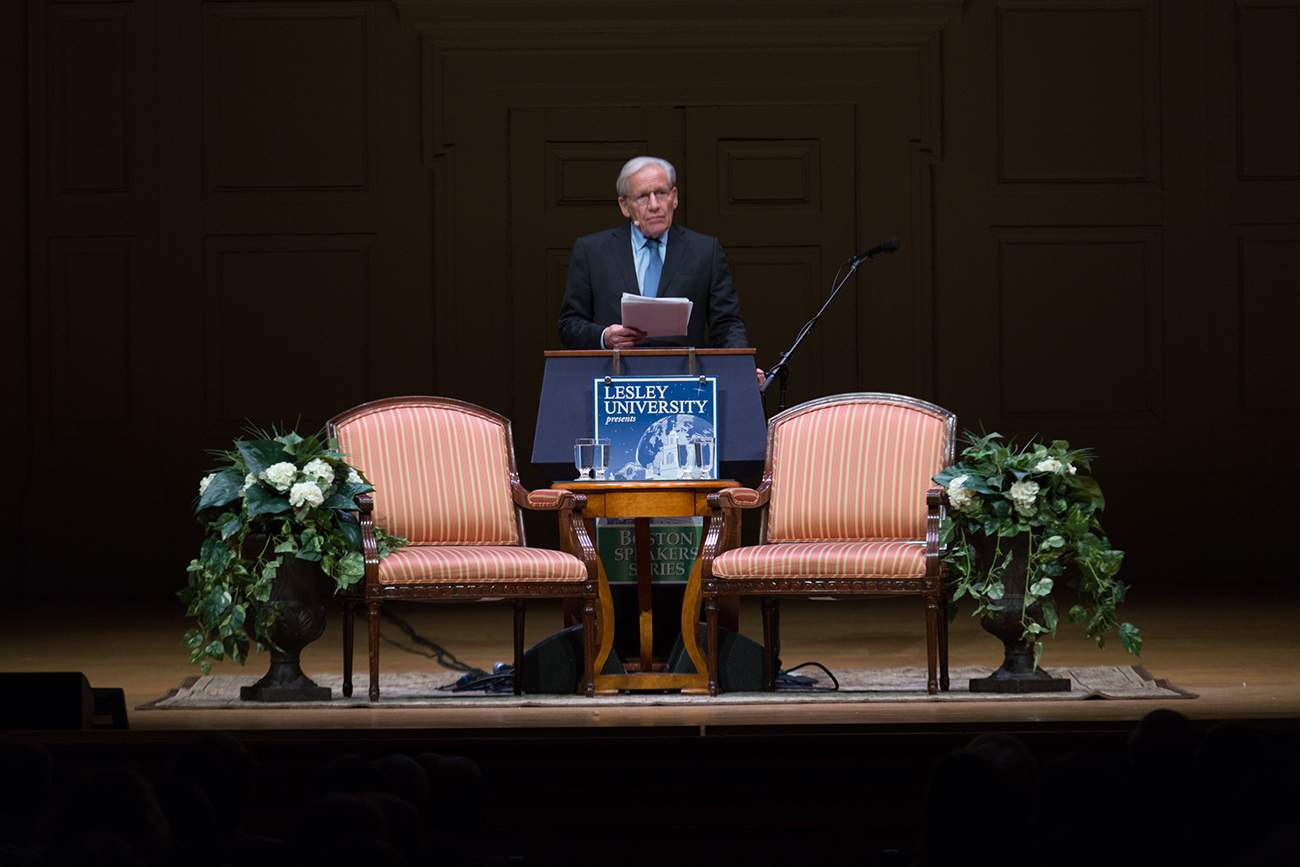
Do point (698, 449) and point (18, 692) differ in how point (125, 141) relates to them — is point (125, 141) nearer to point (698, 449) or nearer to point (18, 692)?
point (698, 449)

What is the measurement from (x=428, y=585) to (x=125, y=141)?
433 centimetres

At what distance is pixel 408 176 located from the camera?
23.3 ft

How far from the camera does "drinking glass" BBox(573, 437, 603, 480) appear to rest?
13.2 feet

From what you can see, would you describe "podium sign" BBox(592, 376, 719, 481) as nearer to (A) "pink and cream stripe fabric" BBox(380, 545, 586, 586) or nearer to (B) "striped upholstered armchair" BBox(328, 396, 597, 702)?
(B) "striped upholstered armchair" BBox(328, 396, 597, 702)

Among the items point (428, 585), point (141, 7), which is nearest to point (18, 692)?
point (428, 585)

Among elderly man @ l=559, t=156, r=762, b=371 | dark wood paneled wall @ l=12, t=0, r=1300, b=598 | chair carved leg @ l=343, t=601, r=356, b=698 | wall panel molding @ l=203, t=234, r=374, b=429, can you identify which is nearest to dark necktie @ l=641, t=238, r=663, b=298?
elderly man @ l=559, t=156, r=762, b=371

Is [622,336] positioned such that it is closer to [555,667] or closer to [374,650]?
[555,667]

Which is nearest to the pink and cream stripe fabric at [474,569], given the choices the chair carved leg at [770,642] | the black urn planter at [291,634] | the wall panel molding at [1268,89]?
the black urn planter at [291,634]

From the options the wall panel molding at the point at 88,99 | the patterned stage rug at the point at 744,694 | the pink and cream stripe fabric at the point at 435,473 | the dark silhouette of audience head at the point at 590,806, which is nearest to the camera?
the dark silhouette of audience head at the point at 590,806

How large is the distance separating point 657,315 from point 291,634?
4.49ft

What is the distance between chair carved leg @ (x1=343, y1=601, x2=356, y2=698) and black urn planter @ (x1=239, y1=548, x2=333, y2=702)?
63 mm

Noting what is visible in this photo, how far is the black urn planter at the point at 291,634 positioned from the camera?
3.79 metres

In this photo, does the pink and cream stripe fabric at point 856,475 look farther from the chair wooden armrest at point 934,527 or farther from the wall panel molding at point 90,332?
the wall panel molding at point 90,332

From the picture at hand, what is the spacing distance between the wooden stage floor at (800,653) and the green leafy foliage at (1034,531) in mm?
336
